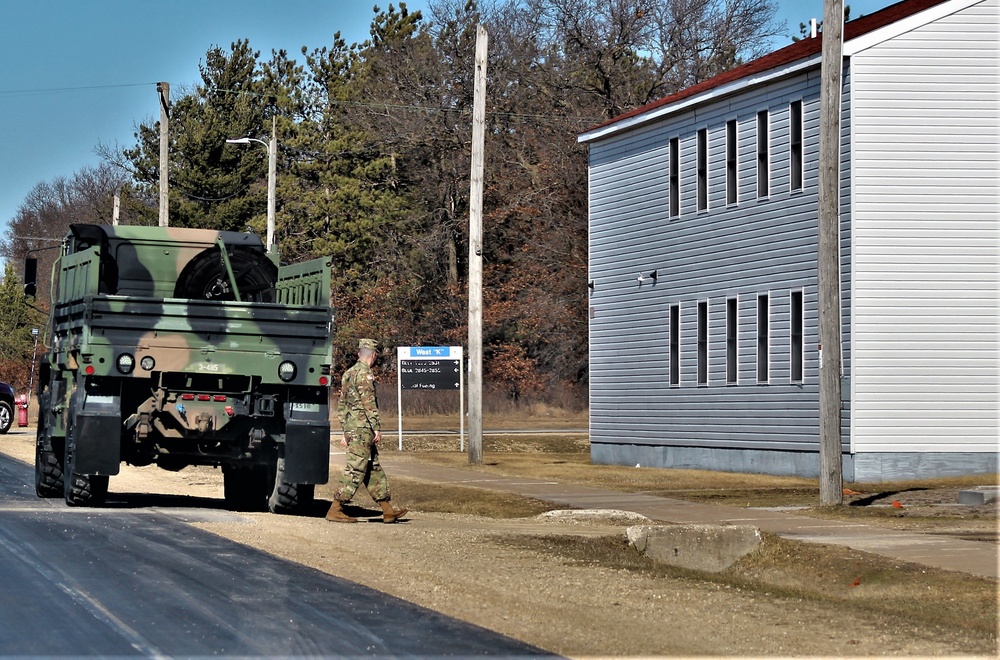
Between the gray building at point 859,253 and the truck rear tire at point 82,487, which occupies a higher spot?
the gray building at point 859,253

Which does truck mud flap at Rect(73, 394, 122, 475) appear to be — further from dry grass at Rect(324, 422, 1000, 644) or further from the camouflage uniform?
dry grass at Rect(324, 422, 1000, 644)

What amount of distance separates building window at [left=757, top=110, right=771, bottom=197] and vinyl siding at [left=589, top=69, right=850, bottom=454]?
0.12 metres

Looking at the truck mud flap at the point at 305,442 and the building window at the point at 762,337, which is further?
the building window at the point at 762,337

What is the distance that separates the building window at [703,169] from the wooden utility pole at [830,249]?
10.2 metres

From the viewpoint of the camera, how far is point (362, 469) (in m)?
17.0

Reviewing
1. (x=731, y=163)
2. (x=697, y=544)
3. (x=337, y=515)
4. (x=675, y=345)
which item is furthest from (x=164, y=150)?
(x=697, y=544)

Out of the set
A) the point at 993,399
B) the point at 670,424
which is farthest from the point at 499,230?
the point at 993,399

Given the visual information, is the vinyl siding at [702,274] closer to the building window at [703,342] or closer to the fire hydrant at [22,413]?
the building window at [703,342]

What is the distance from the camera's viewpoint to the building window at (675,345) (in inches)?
1275

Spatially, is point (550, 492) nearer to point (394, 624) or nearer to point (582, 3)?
point (394, 624)

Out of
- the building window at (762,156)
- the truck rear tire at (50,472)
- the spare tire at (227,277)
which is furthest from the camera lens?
the building window at (762,156)

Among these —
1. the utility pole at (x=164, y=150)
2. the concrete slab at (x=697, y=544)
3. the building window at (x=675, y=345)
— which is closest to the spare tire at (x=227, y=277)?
the concrete slab at (x=697, y=544)

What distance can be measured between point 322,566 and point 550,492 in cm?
1083

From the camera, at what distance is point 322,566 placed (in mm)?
13102
